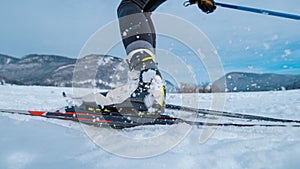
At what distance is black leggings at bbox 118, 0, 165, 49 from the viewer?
1.28 metres

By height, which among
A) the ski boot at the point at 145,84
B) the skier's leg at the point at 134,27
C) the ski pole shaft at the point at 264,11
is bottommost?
the ski boot at the point at 145,84

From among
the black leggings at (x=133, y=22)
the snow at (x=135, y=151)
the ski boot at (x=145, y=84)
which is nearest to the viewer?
the snow at (x=135, y=151)

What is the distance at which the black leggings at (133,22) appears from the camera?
1.28 m

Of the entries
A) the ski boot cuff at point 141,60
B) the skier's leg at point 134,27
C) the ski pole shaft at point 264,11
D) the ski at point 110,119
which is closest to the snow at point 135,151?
the ski at point 110,119

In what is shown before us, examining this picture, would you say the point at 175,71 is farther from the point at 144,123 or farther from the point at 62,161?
the point at 62,161

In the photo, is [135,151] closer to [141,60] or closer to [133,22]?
[141,60]

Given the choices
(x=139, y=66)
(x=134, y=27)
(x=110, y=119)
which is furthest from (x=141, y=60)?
(x=110, y=119)

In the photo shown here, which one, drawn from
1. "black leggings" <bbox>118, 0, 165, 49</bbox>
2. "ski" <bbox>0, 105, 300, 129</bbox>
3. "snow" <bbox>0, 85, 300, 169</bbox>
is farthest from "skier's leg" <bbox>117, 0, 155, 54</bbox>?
"snow" <bbox>0, 85, 300, 169</bbox>

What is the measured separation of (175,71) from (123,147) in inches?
43.9

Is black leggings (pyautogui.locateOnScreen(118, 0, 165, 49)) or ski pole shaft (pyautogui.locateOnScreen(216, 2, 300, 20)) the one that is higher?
ski pole shaft (pyautogui.locateOnScreen(216, 2, 300, 20))

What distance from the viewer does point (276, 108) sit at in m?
1.85

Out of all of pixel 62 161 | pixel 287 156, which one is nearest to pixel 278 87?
pixel 287 156

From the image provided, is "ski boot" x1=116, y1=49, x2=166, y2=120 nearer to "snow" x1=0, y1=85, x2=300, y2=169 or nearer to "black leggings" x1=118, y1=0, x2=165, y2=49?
"black leggings" x1=118, y1=0, x2=165, y2=49

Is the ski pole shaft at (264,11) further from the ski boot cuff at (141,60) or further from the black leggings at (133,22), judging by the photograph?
the ski boot cuff at (141,60)
